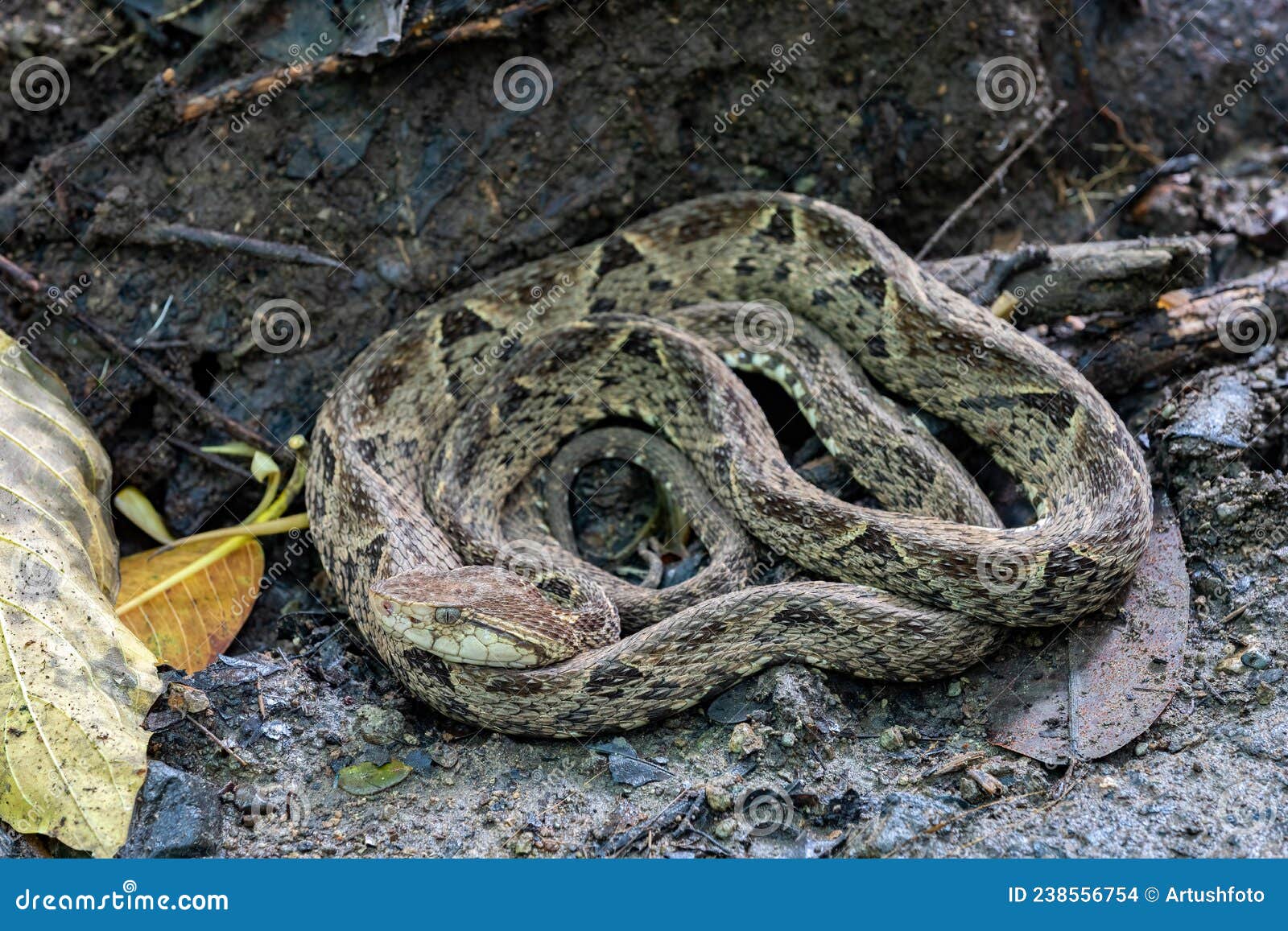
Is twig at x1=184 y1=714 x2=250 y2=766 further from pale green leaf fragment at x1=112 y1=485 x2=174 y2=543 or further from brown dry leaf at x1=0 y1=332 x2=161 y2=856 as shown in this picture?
pale green leaf fragment at x1=112 y1=485 x2=174 y2=543

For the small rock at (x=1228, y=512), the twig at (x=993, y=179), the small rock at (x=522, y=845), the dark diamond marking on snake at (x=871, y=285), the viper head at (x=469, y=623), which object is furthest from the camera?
the twig at (x=993, y=179)

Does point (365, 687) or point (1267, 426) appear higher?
point (1267, 426)

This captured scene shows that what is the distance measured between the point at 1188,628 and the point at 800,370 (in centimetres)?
244

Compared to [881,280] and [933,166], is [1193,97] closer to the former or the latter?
[933,166]

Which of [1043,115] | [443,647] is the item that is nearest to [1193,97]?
[1043,115]

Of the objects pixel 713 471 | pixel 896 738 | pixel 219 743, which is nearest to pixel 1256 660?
pixel 896 738

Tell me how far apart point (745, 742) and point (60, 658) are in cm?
298

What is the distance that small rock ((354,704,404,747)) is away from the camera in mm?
5121

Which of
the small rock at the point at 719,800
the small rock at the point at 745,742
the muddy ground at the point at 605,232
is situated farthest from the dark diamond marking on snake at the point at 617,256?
the small rock at the point at 719,800

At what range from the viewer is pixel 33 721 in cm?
456

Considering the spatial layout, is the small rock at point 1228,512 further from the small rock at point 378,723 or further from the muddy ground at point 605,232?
the small rock at point 378,723

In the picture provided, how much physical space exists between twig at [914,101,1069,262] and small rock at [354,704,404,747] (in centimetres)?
427

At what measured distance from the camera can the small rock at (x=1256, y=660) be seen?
4.89 metres

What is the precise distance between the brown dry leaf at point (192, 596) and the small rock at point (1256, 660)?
4.98 meters
